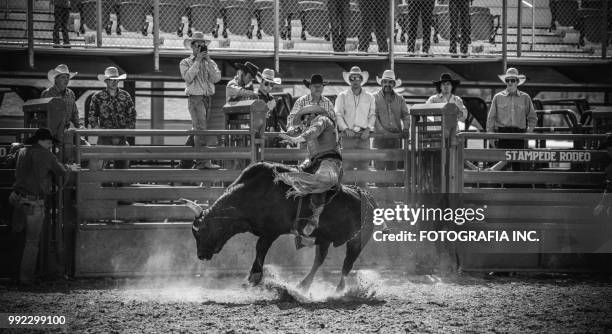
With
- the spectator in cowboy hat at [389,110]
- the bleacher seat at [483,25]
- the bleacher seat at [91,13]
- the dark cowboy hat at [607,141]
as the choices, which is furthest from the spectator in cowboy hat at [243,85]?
the dark cowboy hat at [607,141]

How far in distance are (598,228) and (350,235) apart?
404 centimetres

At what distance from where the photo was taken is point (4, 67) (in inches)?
546

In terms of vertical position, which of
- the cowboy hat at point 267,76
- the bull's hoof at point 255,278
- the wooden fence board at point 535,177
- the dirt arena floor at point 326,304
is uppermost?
the cowboy hat at point 267,76

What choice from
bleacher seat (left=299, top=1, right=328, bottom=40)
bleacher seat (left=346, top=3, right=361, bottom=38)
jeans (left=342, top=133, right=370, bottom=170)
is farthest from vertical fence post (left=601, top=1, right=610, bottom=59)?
jeans (left=342, top=133, right=370, bottom=170)

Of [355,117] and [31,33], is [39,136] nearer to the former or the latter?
[31,33]

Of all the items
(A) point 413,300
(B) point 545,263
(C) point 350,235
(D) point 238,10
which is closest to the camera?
(A) point 413,300

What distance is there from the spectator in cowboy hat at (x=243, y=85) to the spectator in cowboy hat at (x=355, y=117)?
4.03ft

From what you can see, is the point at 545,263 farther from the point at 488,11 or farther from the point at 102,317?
the point at 102,317

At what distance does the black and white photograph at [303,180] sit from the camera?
965 centimetres

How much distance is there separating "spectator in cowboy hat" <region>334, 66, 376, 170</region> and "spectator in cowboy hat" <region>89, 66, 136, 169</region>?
2913 millimetres

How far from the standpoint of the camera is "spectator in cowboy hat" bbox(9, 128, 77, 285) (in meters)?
10.8

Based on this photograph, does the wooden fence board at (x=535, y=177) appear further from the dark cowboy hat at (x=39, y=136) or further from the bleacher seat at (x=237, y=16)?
the dark cowboy hat at (x=39, y=136)

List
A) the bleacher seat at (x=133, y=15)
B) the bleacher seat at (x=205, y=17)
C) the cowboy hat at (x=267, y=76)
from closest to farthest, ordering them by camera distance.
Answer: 1. the cowboy hat at (x=267, y=76)
2. the bleacher seat at (x=133, y=15)
3. the bleacher seat at (x=205, y=17)

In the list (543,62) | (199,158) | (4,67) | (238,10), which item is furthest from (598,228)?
(4,67)
